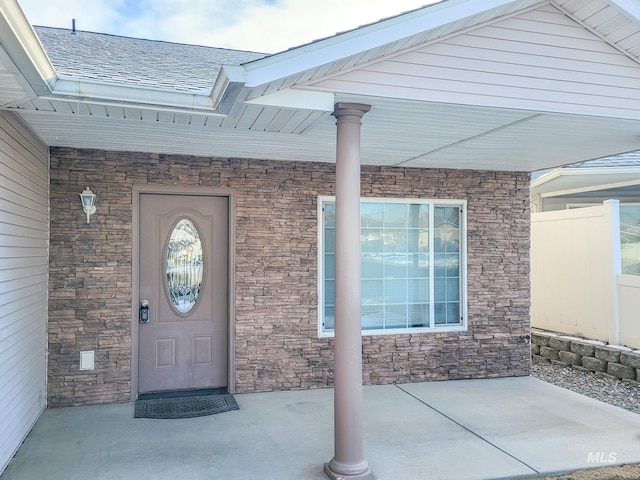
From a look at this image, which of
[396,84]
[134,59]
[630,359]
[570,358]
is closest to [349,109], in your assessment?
[396,84]

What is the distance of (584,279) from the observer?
7555mm

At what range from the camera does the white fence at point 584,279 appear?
6.86 metres

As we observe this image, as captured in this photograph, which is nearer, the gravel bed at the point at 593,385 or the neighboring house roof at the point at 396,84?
the neighboring house roof at the point at 396,84

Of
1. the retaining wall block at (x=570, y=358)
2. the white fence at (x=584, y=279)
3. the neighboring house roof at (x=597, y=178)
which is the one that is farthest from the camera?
the neighboring house roof at (x=597, y=178)

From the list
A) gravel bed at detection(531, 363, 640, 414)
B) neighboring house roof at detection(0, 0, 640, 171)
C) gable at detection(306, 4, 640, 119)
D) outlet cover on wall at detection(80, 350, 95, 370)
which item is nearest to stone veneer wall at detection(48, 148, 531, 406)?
outlet cover on wall at detection(80, 350, 95, 370)

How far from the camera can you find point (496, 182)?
648 centimetres

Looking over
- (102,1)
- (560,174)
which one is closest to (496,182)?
(560,174)

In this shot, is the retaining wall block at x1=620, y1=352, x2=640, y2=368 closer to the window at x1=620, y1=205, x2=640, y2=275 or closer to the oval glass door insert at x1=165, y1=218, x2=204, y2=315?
the window at x1=620, y1=205, x2=640, y2=275

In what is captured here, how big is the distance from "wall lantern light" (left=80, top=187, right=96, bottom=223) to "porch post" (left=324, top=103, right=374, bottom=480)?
8.93 feet

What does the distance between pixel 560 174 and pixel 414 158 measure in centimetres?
371

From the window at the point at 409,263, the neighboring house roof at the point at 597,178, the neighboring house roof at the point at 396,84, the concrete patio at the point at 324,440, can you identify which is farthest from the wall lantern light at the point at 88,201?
the neighboring house roof at the point at 597,178

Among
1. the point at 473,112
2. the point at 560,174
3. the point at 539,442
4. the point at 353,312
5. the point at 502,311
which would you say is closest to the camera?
the point at 353,312

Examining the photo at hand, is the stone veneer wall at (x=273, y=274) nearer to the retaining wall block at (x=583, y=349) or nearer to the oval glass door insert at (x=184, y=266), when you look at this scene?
the oval glass door insert at (x=184, y=266)

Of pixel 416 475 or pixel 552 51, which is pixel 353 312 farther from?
pixel 552 51
